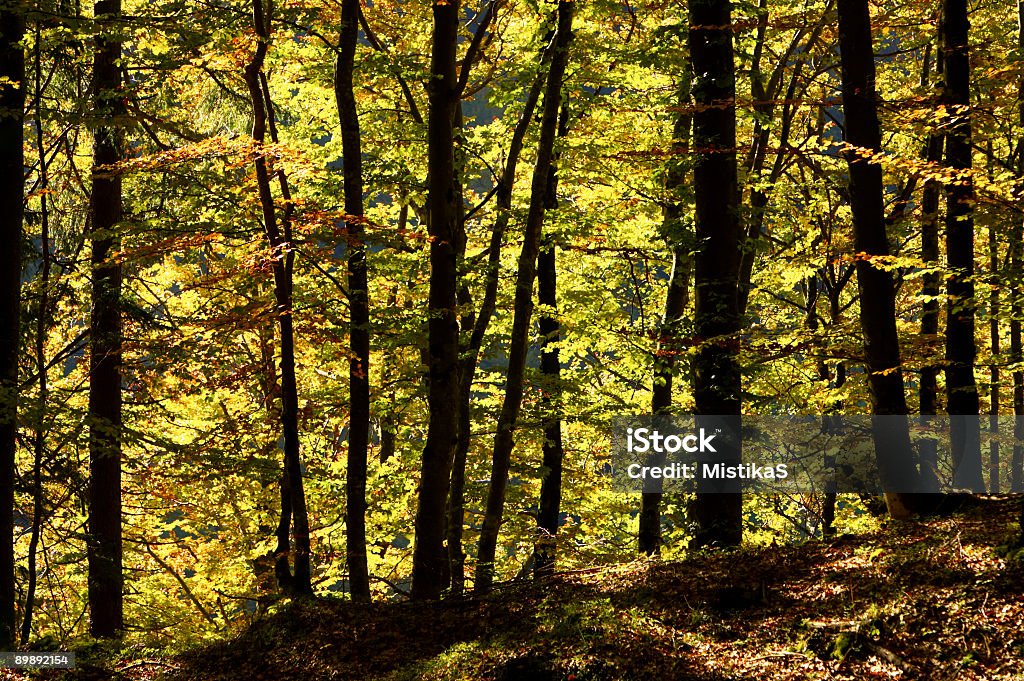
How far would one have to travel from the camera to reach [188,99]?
1512 cm

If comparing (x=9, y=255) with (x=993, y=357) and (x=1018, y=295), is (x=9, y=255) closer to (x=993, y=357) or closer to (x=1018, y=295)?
(x=1018, y=295)

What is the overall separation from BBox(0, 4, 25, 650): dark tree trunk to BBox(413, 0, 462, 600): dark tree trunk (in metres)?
4.20

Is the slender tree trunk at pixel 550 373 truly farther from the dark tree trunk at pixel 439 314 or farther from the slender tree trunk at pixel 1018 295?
the slender tree trunk at pixel 1018 295

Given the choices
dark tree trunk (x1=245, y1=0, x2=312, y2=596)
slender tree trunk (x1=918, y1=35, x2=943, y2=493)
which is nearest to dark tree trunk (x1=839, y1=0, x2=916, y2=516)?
slender tree trunk (x1=918, y1=35, x2=943, y2=493)

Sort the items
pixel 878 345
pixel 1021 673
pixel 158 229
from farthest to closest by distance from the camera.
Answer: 1. pixel 158 229
2. pixel 878 345
3. pixel 1021 673

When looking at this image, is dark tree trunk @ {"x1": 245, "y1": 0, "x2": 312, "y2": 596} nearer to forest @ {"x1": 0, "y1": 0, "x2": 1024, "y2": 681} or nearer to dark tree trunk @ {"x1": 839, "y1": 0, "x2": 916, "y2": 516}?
forest @ {"x1": 0, "y1": 0, "x2": 1024, "y2": 681}

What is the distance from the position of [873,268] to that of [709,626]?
3.73 m

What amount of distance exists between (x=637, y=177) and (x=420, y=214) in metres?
4.12

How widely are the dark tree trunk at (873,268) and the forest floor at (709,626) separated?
2.58ft

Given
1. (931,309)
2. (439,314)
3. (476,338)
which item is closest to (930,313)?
(931,309)

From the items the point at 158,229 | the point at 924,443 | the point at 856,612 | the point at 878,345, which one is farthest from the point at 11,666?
the point at 924,443

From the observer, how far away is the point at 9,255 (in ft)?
28.5

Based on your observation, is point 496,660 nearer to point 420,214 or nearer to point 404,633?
point 404,633

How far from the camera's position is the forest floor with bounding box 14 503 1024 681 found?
4.63 m
